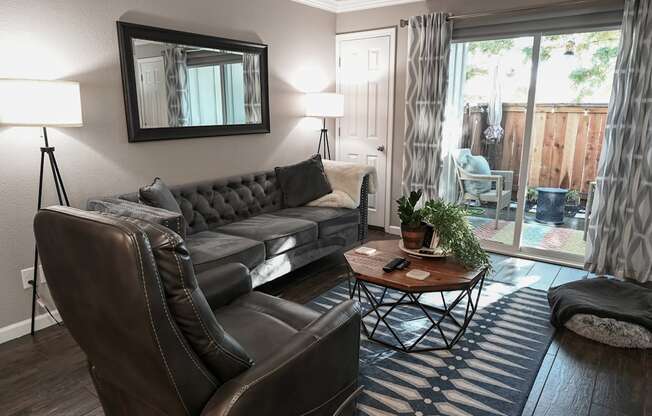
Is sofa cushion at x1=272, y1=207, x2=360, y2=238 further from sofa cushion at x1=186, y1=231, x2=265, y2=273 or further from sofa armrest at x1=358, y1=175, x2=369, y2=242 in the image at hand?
sofa cushion at x1=186, y1=231, x2=265, y2=273

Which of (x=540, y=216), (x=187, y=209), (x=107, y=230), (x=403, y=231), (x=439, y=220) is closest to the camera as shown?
(x=107, y=230)

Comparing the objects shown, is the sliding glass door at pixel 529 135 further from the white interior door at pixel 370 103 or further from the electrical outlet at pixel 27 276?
the electrical outlet at pixel 27 276

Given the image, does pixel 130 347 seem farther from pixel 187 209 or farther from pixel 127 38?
pixel 127 38

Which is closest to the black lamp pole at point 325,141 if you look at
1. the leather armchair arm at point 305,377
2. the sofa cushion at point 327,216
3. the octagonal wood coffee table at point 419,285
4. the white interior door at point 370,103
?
the white interior door at point 370,103

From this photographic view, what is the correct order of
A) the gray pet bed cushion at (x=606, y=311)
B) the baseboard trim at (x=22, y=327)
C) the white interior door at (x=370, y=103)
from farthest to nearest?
the white interior door at (x=370, y=103) → the baseboard trim at (x=22, y=327) → the gray pet bed cushion at (x=606, y=311)

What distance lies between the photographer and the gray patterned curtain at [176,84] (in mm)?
3381

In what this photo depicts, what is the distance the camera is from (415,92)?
4406 millimetres

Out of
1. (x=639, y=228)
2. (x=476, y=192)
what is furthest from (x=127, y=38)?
(x=639, y=228)

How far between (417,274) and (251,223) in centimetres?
161

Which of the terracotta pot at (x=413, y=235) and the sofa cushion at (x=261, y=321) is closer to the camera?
the sofa cushion at (x=261, y=321)

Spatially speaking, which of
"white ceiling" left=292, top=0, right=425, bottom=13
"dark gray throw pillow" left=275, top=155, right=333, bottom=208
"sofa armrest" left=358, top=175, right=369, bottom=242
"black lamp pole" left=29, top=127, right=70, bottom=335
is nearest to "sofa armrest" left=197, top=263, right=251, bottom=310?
"black lamp pole" left=29, top=127, right=70, bottom=335

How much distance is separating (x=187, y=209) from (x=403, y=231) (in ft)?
5.45

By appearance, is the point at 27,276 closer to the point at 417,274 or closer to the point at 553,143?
the point at 417,274

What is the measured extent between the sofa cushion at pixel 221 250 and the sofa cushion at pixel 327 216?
2.37 feet
